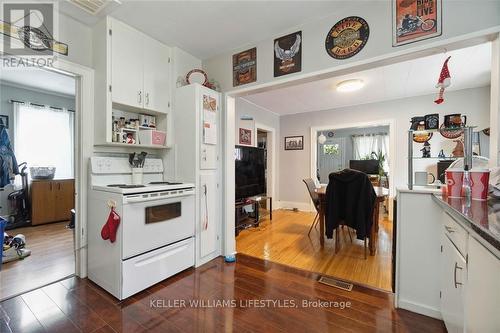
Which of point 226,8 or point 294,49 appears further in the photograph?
point 294,49

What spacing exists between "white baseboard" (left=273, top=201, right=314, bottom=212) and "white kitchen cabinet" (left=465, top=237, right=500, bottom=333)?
176 inches

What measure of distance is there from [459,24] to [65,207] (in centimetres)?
584

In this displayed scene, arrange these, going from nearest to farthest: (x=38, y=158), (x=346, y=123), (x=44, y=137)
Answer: (x=38, y=158), (x=44, y=137), (x=346, y=123)

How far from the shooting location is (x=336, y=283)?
2.08 m

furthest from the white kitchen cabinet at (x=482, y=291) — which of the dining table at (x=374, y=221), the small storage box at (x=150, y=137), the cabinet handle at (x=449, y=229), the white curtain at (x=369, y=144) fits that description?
the white curtain at (x=369, y=144)

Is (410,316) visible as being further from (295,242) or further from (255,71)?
(255,71)

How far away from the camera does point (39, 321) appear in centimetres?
154

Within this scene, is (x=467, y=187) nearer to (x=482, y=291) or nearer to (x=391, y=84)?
(x=482, y=291)

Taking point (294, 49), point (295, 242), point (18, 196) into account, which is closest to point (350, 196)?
point (295, 242)

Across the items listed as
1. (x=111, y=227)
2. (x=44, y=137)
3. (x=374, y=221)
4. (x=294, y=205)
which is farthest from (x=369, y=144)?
(x=44, y=137)

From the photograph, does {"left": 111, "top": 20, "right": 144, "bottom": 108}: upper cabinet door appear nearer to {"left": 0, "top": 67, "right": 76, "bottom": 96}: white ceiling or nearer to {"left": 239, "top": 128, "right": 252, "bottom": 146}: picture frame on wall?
{"left": 0, "top": 67, "right": 76, "bottom": 96}: white ceiling

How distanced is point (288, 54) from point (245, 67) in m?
0.54

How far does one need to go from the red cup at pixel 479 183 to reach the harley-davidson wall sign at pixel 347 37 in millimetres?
1266

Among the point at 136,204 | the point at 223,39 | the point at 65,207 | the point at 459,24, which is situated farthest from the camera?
the point at 65,207
